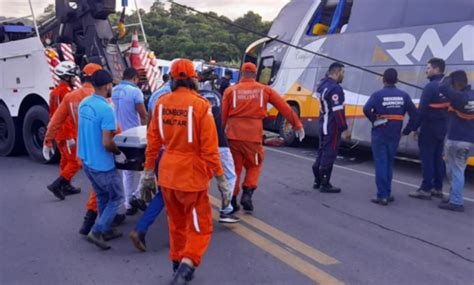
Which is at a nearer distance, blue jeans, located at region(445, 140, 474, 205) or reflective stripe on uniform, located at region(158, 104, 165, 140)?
reflective stripe on uniform, located at region(158, 104, 165, 140)

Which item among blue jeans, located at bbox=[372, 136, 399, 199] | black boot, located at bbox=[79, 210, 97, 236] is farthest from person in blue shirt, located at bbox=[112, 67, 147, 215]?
blue jeans, located at bbox=[372, 136, 399, 199]

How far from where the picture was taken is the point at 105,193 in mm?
4488

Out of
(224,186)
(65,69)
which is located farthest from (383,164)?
(65,69)

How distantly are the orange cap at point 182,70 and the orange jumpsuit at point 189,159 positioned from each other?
0.10 metres

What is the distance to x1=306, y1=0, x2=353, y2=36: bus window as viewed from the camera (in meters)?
10.7

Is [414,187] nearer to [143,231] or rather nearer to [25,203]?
[143,231]

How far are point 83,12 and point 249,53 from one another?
5.69 metres

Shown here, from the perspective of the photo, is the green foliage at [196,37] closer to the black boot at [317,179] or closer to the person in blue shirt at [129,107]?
the black boot at [317,179]

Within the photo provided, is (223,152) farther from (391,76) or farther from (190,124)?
(391,76)

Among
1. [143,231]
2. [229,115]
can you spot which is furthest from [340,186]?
[143,231]

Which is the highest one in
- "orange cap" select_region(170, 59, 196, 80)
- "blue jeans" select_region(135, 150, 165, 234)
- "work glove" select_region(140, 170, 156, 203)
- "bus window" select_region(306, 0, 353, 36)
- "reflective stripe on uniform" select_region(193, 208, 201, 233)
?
"bus window" select_region(306, 0, 353, 36)

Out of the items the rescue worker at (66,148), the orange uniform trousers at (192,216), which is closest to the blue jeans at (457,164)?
the orange uniform trousers at (192,216)

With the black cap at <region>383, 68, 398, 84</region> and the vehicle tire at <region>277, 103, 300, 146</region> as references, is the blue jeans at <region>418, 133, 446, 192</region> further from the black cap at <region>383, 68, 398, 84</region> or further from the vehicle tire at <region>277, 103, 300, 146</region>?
the vehicle tire at <region>277, 103, 300, 146</region>

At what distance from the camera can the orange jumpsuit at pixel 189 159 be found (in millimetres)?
3502
